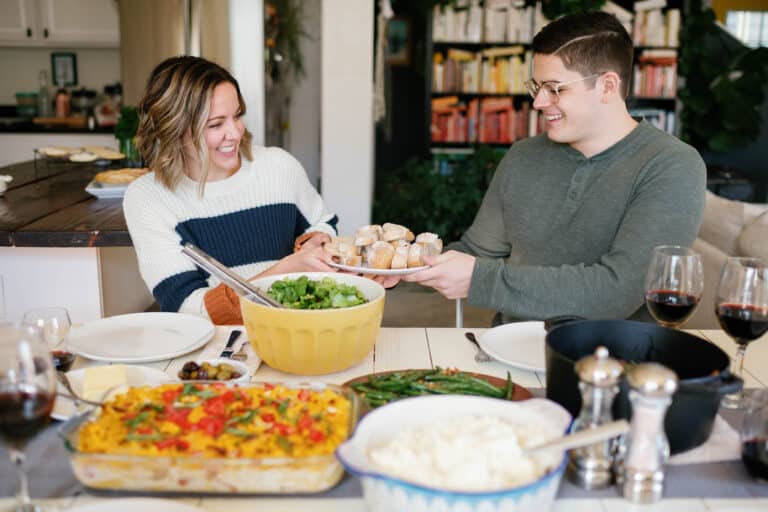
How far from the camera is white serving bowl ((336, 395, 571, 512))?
33.8 inches

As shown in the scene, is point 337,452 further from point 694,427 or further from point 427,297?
point 427,297

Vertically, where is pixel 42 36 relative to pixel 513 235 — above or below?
above

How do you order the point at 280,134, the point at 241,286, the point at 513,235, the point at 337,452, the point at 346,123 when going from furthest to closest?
the point at 280,134 → the point at 346,123 → the point at 513,235 → the point at 241,286 → the point at 337,452

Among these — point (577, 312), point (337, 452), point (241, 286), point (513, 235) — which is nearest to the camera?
point (337, 452)

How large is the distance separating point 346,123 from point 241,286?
133 inches

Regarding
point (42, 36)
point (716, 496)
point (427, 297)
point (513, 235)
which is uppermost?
point (42, 36)

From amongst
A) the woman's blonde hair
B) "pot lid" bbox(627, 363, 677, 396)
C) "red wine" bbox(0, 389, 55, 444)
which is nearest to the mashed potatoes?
"pot lid" bbox(627, 363, 677, 396)

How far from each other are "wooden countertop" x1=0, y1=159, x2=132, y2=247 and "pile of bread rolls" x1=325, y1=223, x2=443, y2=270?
1.03 metres

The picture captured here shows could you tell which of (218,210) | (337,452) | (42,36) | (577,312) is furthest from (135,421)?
(42,36)

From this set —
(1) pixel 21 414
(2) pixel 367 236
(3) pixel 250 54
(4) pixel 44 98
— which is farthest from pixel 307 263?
(4) pixel 44 98

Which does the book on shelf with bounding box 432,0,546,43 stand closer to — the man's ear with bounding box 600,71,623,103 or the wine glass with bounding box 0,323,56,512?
the man's ear with bounding box 600,71,623,103

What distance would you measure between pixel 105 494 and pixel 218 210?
4.39 ft

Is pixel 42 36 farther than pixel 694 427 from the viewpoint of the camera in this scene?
Yes

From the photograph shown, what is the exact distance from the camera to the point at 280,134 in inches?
247
